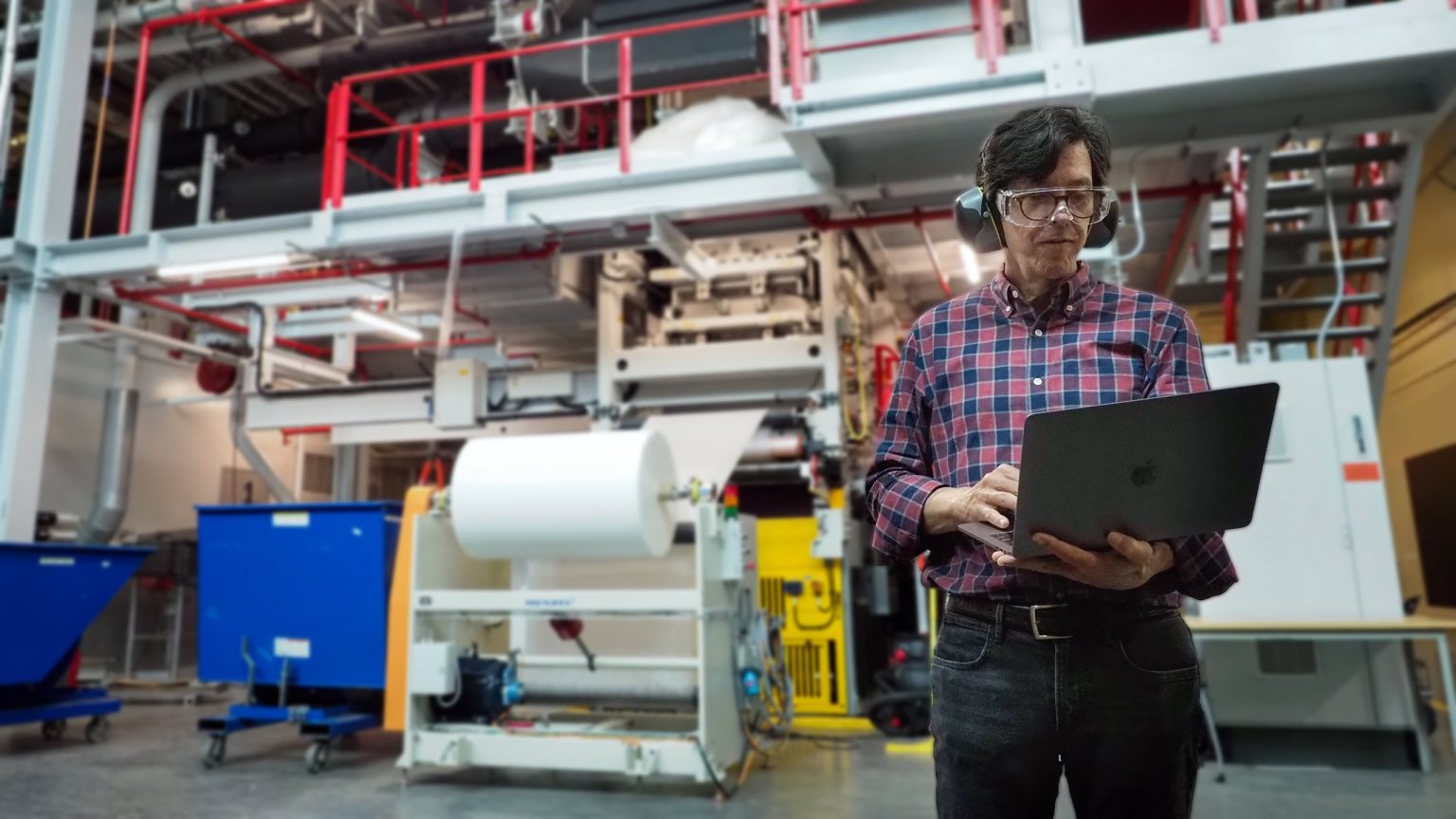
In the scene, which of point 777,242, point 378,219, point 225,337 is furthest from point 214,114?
point 777,242

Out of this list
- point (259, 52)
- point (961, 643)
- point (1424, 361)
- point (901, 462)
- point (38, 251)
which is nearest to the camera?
point (961, 643)

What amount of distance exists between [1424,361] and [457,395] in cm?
734

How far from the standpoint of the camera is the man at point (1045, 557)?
3.77 ft

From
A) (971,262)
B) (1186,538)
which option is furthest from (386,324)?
(1186,538)

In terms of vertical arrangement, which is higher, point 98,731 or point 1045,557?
point 1045,557

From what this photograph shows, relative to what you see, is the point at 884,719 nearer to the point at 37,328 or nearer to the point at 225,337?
the point at 37,328

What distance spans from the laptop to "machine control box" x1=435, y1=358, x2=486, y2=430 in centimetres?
548

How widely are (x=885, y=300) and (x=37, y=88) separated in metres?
6.22

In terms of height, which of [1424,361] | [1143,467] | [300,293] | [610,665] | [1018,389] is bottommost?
[610,665]

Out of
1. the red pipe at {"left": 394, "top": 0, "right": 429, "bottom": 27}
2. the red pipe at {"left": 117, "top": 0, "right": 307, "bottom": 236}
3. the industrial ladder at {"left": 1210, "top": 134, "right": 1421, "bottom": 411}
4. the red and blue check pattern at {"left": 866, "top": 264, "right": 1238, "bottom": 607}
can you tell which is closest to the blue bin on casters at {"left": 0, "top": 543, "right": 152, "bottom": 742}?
the red pipe at {"left": 117, "top": 0, "right": 307, "bottom": 236}

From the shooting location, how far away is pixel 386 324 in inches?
264

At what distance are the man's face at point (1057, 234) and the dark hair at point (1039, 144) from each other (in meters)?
0.01

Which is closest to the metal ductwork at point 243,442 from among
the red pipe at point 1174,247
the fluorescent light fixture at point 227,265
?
the fluorescent light fixture at point 227,265

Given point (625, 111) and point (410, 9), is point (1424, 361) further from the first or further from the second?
point (410, 9)
